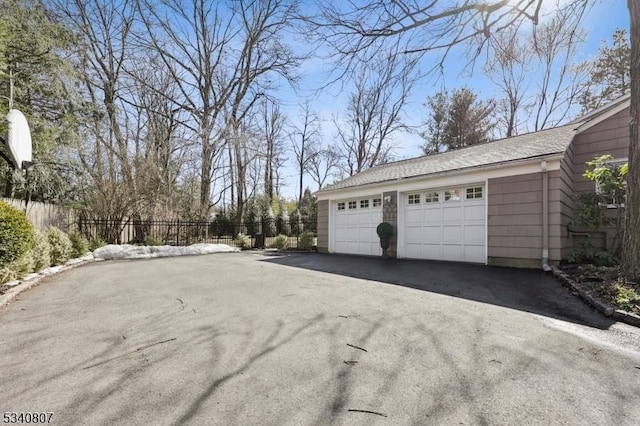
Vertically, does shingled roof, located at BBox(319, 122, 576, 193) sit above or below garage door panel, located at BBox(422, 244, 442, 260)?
above

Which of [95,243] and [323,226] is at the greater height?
[323,226]

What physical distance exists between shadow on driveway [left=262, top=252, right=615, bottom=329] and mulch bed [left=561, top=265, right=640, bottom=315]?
0.89ft

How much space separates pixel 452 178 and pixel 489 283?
11.9 ft

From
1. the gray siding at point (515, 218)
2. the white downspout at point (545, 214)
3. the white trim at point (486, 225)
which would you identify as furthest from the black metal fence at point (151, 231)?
the white downspout at point (545, 214)

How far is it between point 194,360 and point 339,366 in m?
1.20

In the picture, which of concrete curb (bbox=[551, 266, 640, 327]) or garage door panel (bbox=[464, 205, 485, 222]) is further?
garage door panel (bbox=[464, 205, 485, 222])

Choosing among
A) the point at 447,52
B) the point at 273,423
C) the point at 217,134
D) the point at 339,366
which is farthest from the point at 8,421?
the point at 217,134

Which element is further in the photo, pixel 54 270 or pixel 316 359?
pixel 54 270

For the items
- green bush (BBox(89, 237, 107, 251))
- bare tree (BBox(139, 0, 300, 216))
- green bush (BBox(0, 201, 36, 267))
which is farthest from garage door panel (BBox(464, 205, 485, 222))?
bare tree (BBox(139, 0, 300, 216))

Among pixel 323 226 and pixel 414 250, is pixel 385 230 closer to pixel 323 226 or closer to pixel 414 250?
pixel 414 250

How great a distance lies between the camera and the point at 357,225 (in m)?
11.5

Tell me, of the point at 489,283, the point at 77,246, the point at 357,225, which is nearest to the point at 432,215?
the point at 357,225

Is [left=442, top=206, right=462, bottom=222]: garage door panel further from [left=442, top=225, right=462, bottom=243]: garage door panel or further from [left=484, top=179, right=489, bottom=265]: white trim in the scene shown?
[left=484, top=179, right=489, bottom=265]: white trim

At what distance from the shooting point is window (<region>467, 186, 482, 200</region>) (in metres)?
8.39
